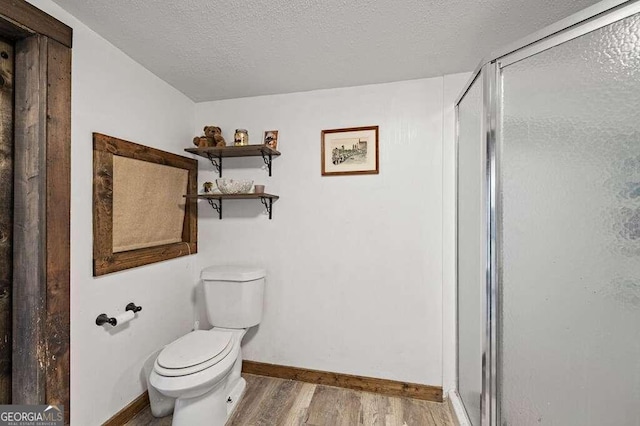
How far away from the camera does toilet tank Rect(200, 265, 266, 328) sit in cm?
188

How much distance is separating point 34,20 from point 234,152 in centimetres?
109

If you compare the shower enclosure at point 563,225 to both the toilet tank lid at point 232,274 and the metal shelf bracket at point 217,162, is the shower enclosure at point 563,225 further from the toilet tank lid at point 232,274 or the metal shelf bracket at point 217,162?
the metal shelf bracket at point 217,162

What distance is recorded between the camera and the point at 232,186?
6.32 feet

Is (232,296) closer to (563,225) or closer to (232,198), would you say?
(232,198)

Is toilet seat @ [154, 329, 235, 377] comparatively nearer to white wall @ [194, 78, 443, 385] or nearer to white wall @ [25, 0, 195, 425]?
white wall @ [25, 0, 195, 425]

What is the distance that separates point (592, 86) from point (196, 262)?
2.46 metres

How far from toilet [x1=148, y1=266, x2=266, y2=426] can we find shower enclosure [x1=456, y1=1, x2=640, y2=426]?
1339 millimetres

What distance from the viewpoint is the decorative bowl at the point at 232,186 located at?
6.31ft

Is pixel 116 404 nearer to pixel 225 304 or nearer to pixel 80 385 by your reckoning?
pixel 80 385

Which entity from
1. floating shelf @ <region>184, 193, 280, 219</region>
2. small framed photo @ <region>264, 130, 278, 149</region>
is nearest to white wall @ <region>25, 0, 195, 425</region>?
floating shelf @ <region>184, 193, 280, 219</region>

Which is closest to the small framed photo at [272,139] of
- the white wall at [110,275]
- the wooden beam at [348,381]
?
the white wall at [110,275]

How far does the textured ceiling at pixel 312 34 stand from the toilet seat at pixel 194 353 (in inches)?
65.0

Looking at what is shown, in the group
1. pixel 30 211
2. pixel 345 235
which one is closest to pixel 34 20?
pixel 30 211

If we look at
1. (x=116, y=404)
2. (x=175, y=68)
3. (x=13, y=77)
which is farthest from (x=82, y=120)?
(x=116, y=404)
